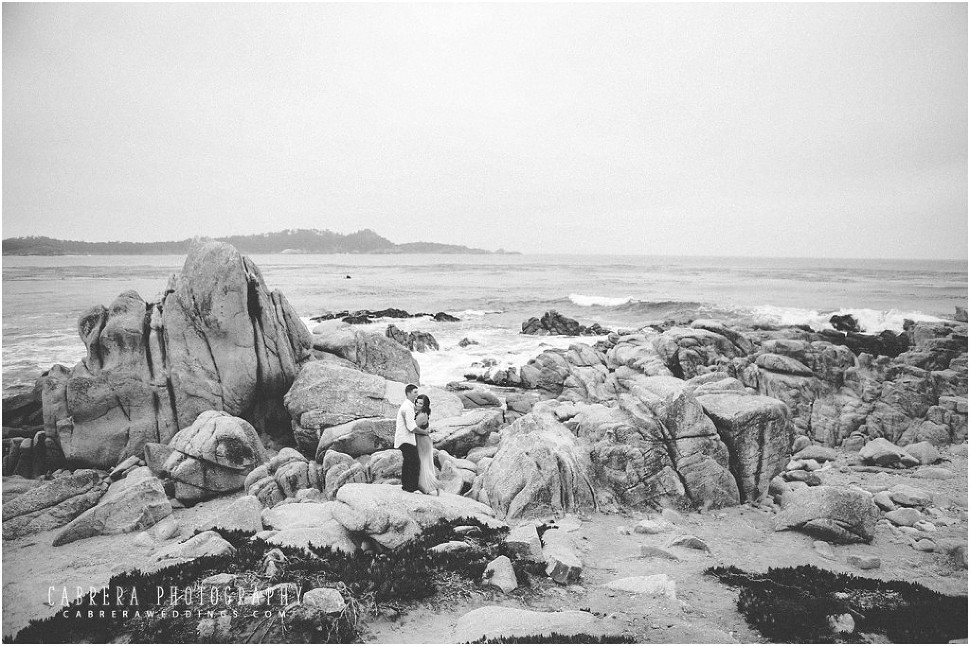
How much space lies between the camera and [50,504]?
418 inches

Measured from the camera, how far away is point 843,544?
9117mm

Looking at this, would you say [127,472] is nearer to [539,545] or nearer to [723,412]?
[539,545]

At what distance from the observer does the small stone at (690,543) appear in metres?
8.80

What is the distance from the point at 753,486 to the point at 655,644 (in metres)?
6.71

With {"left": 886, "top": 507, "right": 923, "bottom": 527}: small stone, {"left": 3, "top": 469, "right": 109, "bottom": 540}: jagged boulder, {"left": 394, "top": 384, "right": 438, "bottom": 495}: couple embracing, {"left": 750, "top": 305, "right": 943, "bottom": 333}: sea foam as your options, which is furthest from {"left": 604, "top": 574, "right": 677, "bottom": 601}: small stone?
{"left": 750, "top": 305, "right": 943, "bottom": 333}: sea foam

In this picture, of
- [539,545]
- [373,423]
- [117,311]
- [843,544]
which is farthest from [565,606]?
[117,311]

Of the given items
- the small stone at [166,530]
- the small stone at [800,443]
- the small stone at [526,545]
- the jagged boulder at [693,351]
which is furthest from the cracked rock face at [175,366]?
the jagged boulder at [693,351]

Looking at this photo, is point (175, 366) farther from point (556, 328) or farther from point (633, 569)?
point (556, 328)

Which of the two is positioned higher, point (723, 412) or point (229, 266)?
point (229, 266)

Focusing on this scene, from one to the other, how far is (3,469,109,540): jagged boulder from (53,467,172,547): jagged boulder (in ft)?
1.85

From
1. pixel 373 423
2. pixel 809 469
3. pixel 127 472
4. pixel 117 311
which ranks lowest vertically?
pixel 809 469

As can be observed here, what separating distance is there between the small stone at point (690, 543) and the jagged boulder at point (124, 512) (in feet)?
35.0

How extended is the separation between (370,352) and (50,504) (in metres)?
10.4

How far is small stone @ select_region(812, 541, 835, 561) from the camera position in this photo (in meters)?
8.66
